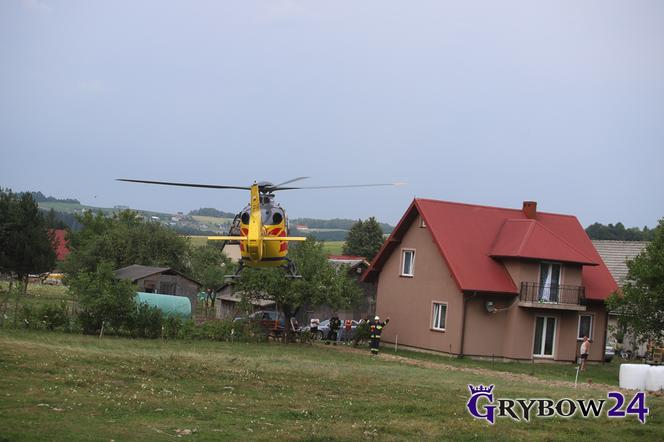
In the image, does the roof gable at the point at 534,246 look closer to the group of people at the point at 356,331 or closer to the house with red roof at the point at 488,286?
the house with red roof at the point at 488,286

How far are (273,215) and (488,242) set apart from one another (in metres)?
15.7

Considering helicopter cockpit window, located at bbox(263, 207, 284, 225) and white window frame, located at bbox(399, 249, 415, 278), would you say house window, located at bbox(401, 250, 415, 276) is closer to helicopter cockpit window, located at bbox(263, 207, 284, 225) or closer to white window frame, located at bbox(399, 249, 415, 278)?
white window frame, located at bbox(399, 249, 415, 278)

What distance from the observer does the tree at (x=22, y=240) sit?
67.0 meters

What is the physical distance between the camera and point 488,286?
40.1 m

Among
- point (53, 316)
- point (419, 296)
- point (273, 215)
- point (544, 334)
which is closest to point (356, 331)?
point (419, 296)

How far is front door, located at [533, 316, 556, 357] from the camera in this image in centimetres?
4172

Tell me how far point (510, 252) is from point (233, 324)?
13.2 meters

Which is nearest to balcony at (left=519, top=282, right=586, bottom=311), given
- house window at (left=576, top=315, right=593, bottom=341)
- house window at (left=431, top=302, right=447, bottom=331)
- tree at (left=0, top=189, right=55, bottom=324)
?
house window at (left=576, top=315, right=593, bottom=341)

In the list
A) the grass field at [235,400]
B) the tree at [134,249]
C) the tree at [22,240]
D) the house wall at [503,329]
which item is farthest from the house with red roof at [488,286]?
the tree at [22,240]

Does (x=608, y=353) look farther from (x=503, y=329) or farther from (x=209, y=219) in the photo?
Result: (x=209, y=219)

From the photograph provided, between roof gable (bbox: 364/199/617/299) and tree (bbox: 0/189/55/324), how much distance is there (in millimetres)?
32174

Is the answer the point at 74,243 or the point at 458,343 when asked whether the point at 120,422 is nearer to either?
the point at 458,343

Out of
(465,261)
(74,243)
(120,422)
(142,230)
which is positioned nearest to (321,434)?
(120,422)

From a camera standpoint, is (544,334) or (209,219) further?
(209,219)
